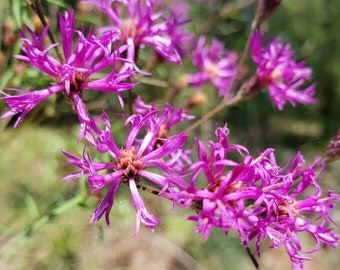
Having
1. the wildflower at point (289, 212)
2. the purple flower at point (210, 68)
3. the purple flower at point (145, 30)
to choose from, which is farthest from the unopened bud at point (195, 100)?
the wildflower at point (289, 212)

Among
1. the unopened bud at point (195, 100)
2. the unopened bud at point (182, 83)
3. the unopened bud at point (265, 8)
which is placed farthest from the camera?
the unopened bud at point (195, 100)

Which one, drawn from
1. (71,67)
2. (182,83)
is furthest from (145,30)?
(182,83)

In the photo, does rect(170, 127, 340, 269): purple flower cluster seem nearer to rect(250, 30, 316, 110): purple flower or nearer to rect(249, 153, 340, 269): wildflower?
rect(249, 153, 340, 269): wildflower

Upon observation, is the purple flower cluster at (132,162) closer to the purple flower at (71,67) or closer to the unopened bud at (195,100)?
the purple flower at (71,67)

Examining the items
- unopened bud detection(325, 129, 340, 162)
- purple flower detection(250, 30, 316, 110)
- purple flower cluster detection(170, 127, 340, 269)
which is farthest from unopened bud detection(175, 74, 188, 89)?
purple flower cluster detection(170, 127, 340, 269)

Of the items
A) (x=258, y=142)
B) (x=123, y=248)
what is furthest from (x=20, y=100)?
(x=258, y=142)

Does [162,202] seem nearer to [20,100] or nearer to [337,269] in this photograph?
[337,269]

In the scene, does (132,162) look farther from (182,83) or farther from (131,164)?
(182,83)
